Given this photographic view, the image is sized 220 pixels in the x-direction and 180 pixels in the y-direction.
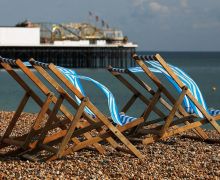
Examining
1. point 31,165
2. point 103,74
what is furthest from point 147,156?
point 103,74

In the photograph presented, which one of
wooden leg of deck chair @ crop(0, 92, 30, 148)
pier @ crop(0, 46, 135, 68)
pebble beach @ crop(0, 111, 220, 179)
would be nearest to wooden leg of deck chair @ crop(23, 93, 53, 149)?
pebble beach @ crop(0, 111, 220, 179)

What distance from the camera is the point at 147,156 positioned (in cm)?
568

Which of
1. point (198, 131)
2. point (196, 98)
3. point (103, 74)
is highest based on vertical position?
point (196, 98)

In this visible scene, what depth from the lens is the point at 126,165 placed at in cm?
521

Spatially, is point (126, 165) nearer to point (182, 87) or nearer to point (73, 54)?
point (182, 87)

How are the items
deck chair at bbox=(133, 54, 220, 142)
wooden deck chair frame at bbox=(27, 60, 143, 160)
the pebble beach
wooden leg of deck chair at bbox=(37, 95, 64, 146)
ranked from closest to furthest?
1. the pebble beach
2. wooden deck chair frame at bbox=(27, 60, 143, 160)
3. wooden leg of deck chair at bbox=(37, 95, 64, 146)
4. deck chair at bbox=(133, 54, 220, 142)

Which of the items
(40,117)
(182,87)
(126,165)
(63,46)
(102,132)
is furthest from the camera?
(63,46)

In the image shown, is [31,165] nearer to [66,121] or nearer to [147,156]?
[66,121]

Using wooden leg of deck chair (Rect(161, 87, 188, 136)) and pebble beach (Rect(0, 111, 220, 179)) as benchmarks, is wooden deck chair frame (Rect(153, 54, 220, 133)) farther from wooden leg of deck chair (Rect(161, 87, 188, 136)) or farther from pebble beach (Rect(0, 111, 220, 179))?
pebble beach (Rect(0, 111, 220, 179))

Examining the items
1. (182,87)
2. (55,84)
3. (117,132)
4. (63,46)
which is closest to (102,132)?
(117,132)

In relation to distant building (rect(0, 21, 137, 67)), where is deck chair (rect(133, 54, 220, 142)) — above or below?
above

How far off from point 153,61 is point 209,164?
4.56 feet

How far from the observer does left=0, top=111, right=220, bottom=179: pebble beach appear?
4859 mm

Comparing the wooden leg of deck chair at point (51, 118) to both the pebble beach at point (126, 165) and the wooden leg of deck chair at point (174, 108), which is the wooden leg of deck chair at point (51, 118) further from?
the wooden leg of deck chair at point (174, 108)
